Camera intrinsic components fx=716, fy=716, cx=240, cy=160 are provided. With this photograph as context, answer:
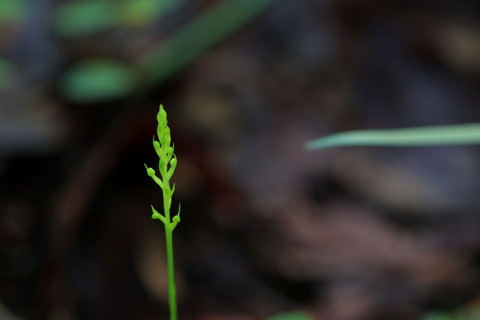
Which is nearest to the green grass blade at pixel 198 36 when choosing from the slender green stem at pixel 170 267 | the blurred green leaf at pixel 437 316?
the blurred green leaf at pixel 437 316

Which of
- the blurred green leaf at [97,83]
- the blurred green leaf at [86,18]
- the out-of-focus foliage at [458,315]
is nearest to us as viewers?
the out-of-focus foliage at [458,315]

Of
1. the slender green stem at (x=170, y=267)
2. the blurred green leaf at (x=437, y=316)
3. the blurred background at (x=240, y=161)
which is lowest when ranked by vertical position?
the slender green stem at (x=170, y=267)

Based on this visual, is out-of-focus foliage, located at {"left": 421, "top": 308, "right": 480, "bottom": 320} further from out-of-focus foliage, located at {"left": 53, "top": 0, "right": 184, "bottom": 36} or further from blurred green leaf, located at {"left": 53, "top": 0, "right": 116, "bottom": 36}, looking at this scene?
blurred green leaf, located at {"left": 53, "top": 0, "right": 116, "bottom": 36}

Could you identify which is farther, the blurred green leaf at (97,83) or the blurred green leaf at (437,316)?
the blurred green leaf at (97,83)

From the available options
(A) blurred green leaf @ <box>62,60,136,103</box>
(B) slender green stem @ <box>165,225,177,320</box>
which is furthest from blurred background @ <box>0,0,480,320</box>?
(B) slender green stem @ <box>165,225,177,320</box>

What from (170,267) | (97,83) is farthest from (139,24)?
(170,267)

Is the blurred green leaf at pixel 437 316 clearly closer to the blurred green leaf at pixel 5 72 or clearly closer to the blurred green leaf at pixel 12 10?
the blurred green leaf at pixel 5 72

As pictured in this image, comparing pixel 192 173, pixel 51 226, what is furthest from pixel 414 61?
pixel 51 226
